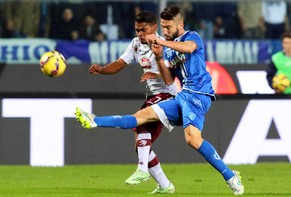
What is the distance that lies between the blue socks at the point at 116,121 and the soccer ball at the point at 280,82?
646cm

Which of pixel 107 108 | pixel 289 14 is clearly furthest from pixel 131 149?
pixel 289 14

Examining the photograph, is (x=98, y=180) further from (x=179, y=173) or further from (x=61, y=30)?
(x=61, y=30)

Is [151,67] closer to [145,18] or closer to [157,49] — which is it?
[145,18]

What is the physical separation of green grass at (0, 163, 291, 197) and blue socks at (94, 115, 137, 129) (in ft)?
2.48

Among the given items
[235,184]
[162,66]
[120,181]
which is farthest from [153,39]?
[120,181]

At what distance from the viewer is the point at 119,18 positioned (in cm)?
2141

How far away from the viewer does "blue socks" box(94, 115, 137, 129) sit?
12.2 m

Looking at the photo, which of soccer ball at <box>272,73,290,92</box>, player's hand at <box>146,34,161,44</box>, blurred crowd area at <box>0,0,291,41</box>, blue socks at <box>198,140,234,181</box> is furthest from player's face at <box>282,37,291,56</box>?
player's hand at <box>146,34,161,44</box>

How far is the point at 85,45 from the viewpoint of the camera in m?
21.7

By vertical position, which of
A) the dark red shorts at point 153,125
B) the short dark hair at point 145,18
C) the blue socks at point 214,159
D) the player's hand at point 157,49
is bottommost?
the blue socks at point 214,159

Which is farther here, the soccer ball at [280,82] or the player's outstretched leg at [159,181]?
the soccer ball at [280,82]

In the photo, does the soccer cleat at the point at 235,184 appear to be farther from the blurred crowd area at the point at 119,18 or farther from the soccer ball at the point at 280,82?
the blurred crowd area at the point at 119,18

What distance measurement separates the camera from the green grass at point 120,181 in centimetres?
1280

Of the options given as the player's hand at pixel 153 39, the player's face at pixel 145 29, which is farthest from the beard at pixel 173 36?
the player's hand at pixel 153 39
